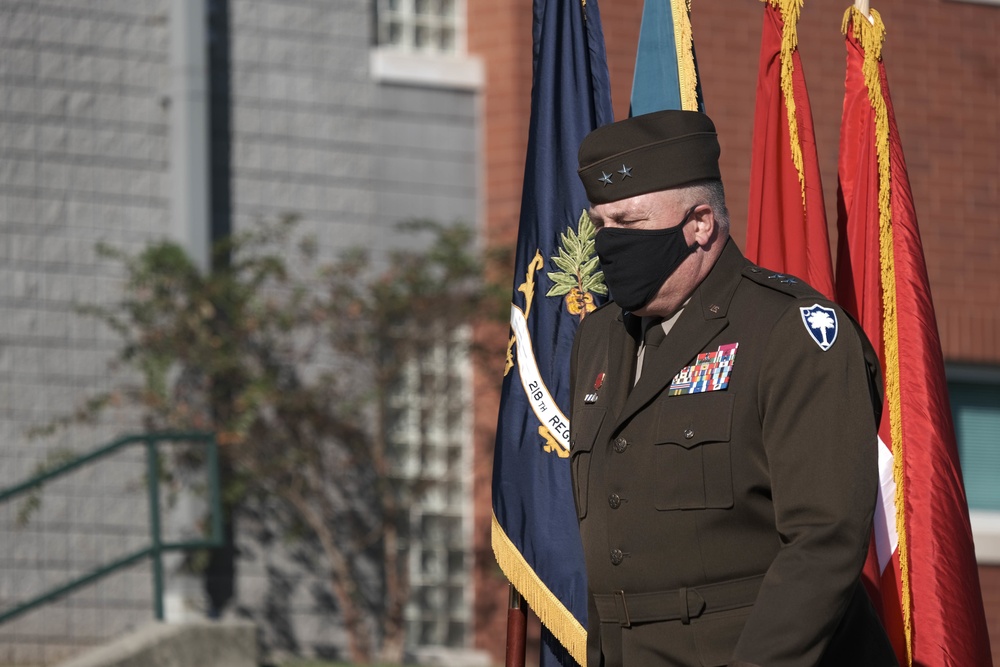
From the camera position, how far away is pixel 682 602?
3473mm

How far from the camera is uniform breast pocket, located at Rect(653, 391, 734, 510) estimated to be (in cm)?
343

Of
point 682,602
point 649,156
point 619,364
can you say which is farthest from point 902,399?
point 682,602

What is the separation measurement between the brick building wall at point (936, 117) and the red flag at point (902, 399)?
155 inches

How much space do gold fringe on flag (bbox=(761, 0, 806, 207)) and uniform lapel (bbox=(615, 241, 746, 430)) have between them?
1.59 m

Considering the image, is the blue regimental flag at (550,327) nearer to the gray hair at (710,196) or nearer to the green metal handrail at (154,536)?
the gray hair at (710,196)

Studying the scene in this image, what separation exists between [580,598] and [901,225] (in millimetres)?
1581

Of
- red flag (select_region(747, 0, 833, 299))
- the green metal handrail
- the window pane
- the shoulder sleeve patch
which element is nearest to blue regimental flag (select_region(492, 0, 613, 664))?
red flag (select_region(747, 0, 833, 299))

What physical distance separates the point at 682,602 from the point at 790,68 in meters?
2.34

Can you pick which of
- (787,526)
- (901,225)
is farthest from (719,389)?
(901,225)

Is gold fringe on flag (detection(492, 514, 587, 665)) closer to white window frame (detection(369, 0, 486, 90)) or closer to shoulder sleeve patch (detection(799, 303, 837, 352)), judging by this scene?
shoulder sleeve patch (detection(799, 303, 837, 352))

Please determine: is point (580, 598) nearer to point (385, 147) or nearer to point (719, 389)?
point (719, 389)

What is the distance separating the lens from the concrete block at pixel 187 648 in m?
7.35

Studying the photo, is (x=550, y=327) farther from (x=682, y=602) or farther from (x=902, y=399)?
(x=682, y=602)

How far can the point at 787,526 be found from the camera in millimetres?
3287
